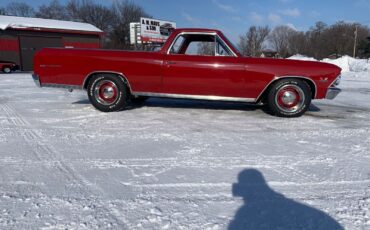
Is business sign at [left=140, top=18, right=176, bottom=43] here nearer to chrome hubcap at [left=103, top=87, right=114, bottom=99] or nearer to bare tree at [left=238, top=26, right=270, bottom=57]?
bare tree at [left=238, top=26, right=270, bottom=57]

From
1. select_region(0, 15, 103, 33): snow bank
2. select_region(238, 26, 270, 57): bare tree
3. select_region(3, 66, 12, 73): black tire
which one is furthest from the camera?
select_region(0, 15, 103, 33): snow bank

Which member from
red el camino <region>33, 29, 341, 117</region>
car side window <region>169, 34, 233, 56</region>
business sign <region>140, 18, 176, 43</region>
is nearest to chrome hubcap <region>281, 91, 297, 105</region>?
red el camino <region>33, 29, 341, 117</region>

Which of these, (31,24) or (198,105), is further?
(31,24)

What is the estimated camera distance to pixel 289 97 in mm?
5652

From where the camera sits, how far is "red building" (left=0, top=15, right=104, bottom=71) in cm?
2839

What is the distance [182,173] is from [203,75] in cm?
284

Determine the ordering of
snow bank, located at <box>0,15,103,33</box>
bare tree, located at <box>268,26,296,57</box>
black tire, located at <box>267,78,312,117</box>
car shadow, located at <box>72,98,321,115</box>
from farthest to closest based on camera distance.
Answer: bare tree, located at <box>268,26,296,57</box> < snow bank, located at <box>0,15,103,33</box> < car shadow, located at <box>72,98,321,115</box> < black tire, located at <box>267,78,312,117</box>

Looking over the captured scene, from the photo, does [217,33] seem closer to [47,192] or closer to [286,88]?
[286,88]

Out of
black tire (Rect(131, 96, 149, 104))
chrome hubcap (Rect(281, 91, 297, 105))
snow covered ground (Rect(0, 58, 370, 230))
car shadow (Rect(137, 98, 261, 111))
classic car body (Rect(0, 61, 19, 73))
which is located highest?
classic car body (Rect(0, 61, 19, 73))

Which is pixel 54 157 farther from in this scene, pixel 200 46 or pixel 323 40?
pixel 323 40

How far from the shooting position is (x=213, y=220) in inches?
86.1

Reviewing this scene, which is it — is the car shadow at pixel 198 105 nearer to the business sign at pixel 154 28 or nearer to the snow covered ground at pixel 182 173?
the snow covered ground at pixel 182 173

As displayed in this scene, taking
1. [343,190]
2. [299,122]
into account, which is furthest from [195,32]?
[343,190]

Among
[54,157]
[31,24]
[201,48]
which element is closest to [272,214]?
[54,157]
